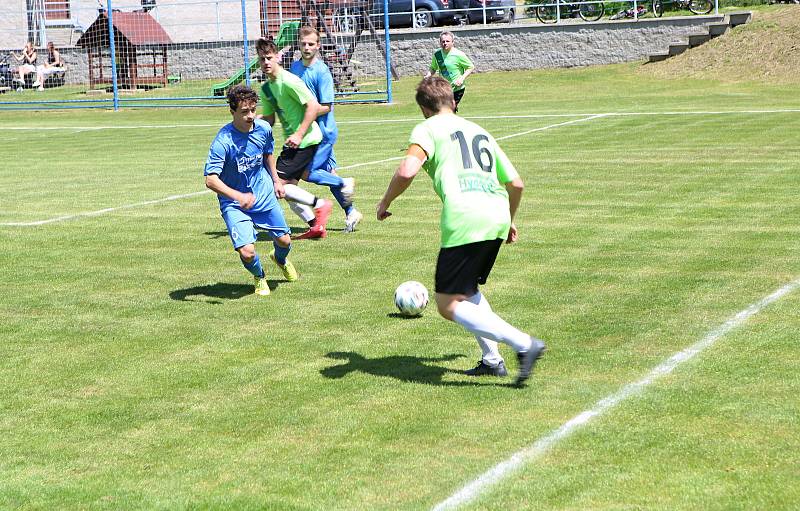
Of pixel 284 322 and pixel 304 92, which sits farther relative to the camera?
pixel 304 92

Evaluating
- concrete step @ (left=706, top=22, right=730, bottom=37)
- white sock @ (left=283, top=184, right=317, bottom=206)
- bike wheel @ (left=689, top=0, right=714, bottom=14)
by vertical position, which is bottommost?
white sock @ (left=283, top=184, right=317, bottom=206)

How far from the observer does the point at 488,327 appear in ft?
22.8

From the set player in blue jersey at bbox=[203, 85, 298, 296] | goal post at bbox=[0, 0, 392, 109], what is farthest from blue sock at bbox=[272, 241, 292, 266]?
goal post at bbox=[0, 0, 392, 109]

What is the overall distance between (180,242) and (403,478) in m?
7.72

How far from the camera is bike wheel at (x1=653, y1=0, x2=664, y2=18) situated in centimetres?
4147

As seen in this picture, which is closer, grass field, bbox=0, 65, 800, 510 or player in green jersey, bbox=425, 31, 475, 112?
grass field, bbox=0, 65, 800, 510

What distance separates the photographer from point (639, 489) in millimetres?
5422

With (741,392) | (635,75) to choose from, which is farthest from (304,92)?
(635,75)

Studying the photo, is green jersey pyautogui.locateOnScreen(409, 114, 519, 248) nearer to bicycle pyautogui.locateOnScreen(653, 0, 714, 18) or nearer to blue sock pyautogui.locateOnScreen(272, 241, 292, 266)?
blue sock pyautogui.locateOnScreen(272, 241, 292, 266)

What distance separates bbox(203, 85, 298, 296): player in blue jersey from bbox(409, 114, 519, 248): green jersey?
10.4 feet

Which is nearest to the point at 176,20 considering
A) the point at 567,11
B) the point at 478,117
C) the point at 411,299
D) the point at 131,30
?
the point at 131,30

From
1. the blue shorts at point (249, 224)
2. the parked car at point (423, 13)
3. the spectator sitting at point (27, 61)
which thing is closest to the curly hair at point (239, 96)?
the blue shorts at point (249, 224)

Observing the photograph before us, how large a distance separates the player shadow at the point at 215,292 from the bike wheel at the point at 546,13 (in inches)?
1357

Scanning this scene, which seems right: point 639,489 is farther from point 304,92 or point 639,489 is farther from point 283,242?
point 304,92
